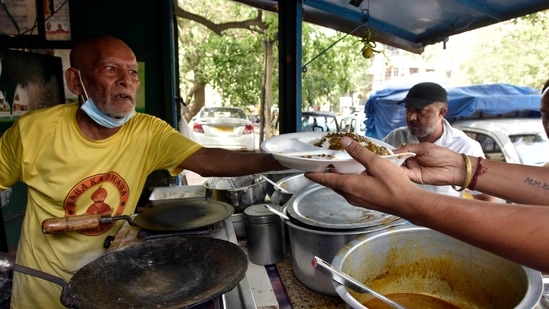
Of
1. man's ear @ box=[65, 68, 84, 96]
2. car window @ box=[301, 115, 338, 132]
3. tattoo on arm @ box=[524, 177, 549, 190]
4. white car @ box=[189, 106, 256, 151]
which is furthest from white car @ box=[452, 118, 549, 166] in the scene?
man's ear @ box=[65, 68, 84, 96]

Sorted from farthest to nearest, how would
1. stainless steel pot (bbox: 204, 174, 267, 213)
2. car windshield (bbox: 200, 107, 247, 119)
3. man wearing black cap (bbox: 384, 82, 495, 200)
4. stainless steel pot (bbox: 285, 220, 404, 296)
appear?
1. car windshield (bbox: 200, 107, 247, 119)
2. man wearing black cap (bbox: 384, 82, 495, 200)
3. stainless steel pot (bbox: 204, 174, 267, 213)
4. stainless steel pot (bbox: 285, 220, 404, 296)

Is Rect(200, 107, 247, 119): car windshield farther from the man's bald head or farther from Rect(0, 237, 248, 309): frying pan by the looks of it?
Rect(0, 237, 248, 309): frying pan

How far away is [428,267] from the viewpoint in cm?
151

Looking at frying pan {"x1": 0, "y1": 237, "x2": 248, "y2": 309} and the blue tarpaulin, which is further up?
the blue tarpaulin

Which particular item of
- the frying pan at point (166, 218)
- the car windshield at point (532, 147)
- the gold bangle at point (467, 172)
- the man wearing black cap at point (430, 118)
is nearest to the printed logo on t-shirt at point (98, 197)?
the frying pan at point (166, 218)

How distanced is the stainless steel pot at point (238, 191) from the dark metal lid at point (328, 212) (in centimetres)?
47

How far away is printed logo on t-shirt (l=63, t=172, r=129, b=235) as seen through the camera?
191 cm

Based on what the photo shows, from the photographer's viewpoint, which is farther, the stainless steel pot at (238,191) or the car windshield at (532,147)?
the car windshield at (532,147)

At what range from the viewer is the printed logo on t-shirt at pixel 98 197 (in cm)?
191

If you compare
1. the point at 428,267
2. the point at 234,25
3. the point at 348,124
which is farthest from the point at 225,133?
the point at 428,267

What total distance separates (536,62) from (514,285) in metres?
23.8

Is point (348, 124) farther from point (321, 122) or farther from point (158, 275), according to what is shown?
point (158, 275)

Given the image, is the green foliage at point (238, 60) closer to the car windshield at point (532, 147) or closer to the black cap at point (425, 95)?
the car windshield at point (532, 147)

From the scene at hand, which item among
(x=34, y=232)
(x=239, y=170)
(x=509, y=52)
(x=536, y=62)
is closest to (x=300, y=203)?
(x=239, y=170)
